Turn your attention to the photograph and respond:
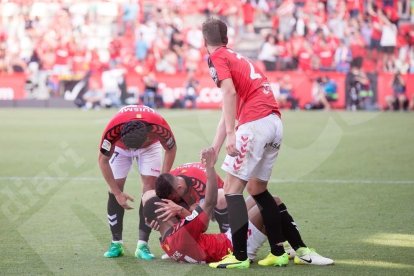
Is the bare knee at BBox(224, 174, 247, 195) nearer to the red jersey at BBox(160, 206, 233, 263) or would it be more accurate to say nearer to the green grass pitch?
the red jersey at BBox(160, 206, 233, 263)

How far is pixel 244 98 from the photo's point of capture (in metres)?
6.96

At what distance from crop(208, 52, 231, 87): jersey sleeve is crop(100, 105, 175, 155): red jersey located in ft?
3.03

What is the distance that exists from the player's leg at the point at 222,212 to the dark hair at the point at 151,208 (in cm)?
64

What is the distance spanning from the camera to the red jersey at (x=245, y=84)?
267 inches

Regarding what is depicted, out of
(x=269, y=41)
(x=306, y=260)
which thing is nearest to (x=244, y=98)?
(x=306, y=260)

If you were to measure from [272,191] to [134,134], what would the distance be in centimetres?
448

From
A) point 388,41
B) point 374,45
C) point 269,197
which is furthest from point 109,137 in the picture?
point 388,41

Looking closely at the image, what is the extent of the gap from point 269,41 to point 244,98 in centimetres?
2259

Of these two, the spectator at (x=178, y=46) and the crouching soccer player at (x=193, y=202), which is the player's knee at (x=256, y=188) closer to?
the crouching soccer player at (x=193, y=202)

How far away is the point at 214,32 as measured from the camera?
679 centimetres

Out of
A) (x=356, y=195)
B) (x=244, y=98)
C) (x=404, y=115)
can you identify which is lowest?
(x=404, y=115)

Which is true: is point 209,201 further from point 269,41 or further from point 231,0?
point 231,0

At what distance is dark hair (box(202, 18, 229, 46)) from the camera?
6.78m

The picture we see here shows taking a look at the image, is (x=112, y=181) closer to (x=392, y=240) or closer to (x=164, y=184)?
(x=164, y=184)
